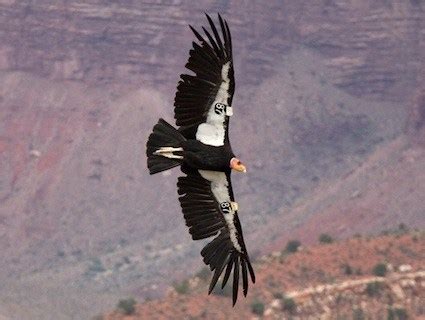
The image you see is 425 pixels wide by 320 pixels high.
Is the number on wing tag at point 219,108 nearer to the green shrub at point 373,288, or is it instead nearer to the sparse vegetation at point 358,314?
the sparse vegetation at point 358,314

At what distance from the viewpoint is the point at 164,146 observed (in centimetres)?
3750

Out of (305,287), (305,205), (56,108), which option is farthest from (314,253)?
(56,108)

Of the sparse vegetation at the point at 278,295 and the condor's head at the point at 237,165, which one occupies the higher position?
the condor's head at the point at 237,165

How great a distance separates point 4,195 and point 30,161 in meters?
3.79

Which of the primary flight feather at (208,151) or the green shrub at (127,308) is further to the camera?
the green shrub at (127,308)

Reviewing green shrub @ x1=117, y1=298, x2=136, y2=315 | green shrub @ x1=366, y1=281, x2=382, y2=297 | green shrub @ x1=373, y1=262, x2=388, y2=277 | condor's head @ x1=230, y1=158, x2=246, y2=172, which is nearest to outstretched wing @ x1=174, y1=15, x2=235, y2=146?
condor's head @ x1=230, y1=158, x2=246, y2=172

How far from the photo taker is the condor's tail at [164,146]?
37344mm

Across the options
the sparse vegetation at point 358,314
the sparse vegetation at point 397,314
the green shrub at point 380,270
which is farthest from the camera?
the green shrub at point 380,270

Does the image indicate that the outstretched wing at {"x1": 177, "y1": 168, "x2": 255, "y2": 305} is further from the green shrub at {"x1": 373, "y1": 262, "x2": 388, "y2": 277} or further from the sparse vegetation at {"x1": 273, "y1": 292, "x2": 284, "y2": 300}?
the green shrub at {"x1": 373, "y1": 262, "x2": 388, "y2": 277}

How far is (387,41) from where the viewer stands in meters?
166

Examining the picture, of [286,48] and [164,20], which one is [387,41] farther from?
[164,20]

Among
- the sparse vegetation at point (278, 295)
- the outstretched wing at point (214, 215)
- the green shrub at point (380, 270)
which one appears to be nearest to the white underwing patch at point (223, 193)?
the outstretched wing at point (214, 215)

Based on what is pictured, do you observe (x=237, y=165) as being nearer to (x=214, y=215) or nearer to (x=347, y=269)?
(x=214, y=215)

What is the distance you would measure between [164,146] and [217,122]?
120cm
